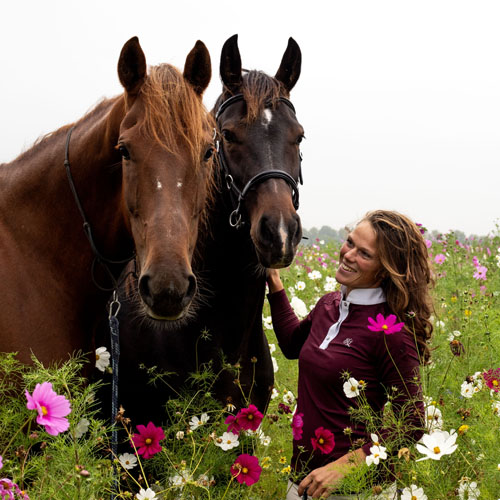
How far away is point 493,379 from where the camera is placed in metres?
3.41

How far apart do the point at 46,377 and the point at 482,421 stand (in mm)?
2396

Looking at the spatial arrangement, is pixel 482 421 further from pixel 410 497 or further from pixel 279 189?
pixel 279 189

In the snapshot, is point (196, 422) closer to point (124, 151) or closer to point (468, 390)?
point (124, 151)

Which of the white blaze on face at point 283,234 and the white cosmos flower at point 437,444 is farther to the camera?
the white blaze on face at point 283,234

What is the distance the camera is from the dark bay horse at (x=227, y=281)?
136 inches

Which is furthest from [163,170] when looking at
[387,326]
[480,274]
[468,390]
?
[480,274]

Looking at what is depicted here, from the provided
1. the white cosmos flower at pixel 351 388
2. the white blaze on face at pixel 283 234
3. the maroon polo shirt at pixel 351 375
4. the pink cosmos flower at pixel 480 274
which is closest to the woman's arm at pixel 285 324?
the maroon polo shirt at pixel 351 375

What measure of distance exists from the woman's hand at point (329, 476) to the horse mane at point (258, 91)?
77.6 inches

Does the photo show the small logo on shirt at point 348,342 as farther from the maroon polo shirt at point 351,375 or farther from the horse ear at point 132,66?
the horse ear at point 132,66

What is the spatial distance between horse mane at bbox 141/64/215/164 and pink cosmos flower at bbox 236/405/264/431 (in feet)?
→ 4.06

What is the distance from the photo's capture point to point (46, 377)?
7.70 ft

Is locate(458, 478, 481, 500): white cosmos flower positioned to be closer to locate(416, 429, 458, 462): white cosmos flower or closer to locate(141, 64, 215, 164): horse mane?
locate(416, 429, 458, 462): white cosmos flower

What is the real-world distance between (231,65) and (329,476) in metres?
2.55

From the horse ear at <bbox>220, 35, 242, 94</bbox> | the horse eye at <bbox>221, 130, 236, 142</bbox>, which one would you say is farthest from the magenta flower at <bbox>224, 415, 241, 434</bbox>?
the horse ear at <bbox>220, 35, 242, 94</bbox>
